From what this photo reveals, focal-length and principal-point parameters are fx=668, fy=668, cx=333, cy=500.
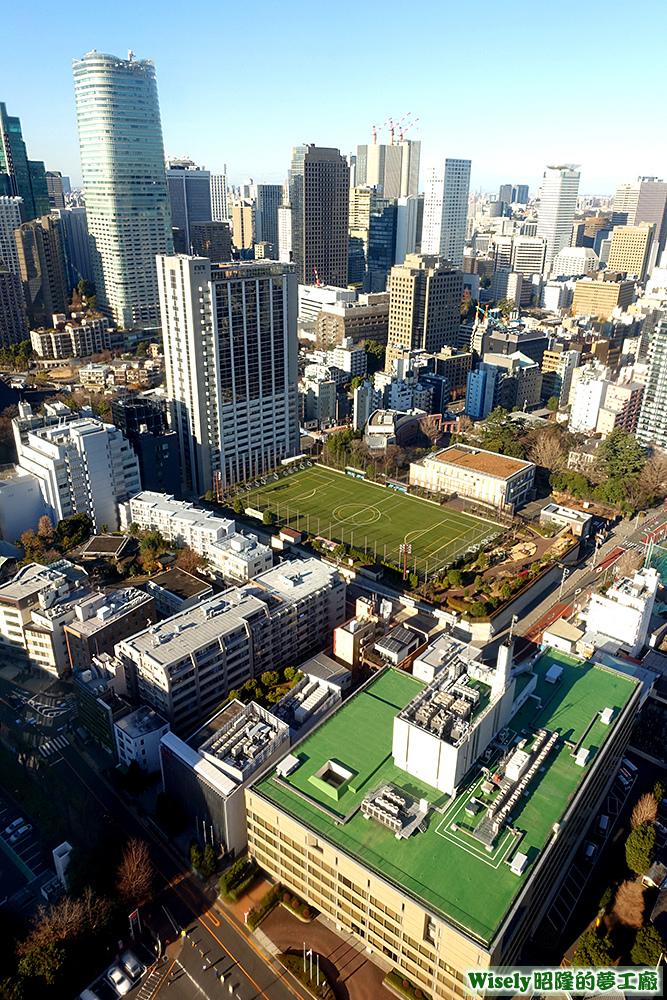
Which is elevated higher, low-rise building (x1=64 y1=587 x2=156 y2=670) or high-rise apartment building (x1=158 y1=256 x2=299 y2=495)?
high-rise apartment building (x1=158 y1=256 x2=299 y2=495)

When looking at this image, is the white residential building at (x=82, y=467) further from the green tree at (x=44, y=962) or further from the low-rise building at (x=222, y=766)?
the green tree at (x=44, y=962)

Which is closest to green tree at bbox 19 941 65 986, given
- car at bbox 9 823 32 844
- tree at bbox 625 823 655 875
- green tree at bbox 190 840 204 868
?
green tree at bbox 190 840 204 868

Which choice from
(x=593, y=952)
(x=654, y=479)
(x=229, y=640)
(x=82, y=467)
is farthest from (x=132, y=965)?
(x=654, y=479)

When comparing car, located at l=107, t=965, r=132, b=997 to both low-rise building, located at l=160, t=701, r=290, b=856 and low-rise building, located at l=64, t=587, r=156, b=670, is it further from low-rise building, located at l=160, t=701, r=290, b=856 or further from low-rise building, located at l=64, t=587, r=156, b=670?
low-rise building, located at l=64, t=587, r=156, b=670

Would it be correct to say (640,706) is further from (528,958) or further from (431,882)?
(431,882)

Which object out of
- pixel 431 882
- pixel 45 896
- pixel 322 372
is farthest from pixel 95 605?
pixel 322 372
